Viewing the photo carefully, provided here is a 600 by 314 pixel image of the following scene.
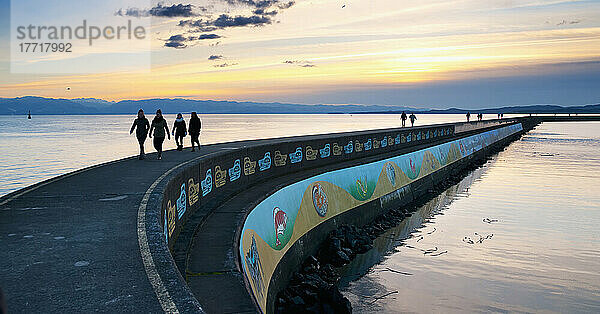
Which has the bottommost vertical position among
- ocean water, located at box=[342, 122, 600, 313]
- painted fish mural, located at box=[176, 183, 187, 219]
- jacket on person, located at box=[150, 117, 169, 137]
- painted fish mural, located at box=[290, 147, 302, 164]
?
ocean water, located at box=[342, 122, 600, 313]

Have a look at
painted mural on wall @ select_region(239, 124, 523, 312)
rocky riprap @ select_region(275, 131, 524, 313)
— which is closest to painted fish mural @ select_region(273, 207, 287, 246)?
painted mural on wall @ select_region(239, 124, 523, 312)

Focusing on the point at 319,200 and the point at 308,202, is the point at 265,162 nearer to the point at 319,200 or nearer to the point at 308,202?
the point at 319,200

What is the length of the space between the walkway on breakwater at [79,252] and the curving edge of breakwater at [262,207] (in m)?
0.16

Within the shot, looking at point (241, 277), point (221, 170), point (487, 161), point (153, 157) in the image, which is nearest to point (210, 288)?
point (241, 277)

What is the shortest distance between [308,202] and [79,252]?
31.0ft

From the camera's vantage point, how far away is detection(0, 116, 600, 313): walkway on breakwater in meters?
5.57

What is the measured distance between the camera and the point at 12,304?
5402mm

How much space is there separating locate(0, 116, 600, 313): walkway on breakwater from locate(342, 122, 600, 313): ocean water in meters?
5.43

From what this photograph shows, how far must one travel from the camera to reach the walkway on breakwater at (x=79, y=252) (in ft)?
18.3

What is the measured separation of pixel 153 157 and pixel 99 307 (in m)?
16.0

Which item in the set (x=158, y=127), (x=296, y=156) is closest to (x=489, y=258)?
(x=296, y=156)

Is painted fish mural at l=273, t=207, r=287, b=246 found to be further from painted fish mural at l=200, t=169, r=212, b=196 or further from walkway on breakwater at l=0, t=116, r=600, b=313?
painted fish mural at l=200, t=169, r=212, b=196

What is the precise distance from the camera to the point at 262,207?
12648 mm

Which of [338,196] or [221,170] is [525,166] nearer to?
[338,196]
